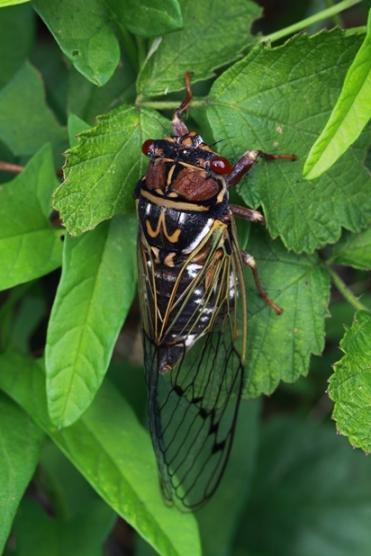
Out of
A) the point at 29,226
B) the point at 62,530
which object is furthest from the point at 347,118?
the point at 62,530

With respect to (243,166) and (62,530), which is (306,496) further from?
(243,166)

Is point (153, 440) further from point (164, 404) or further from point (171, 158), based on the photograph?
point (171, 158)

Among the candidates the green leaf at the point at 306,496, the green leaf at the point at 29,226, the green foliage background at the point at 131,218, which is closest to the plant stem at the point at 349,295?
the green foliage background at the point at 131,218

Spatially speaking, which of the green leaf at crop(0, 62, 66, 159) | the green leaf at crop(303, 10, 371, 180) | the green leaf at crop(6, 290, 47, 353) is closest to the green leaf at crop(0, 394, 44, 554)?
the green leaf at crop(6, 290, 47, 353)

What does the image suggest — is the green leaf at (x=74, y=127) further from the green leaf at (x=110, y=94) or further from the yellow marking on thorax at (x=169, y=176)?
the green leaf at (x=110, y=94)

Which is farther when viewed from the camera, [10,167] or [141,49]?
[10,167]

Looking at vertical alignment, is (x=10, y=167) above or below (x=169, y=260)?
above
